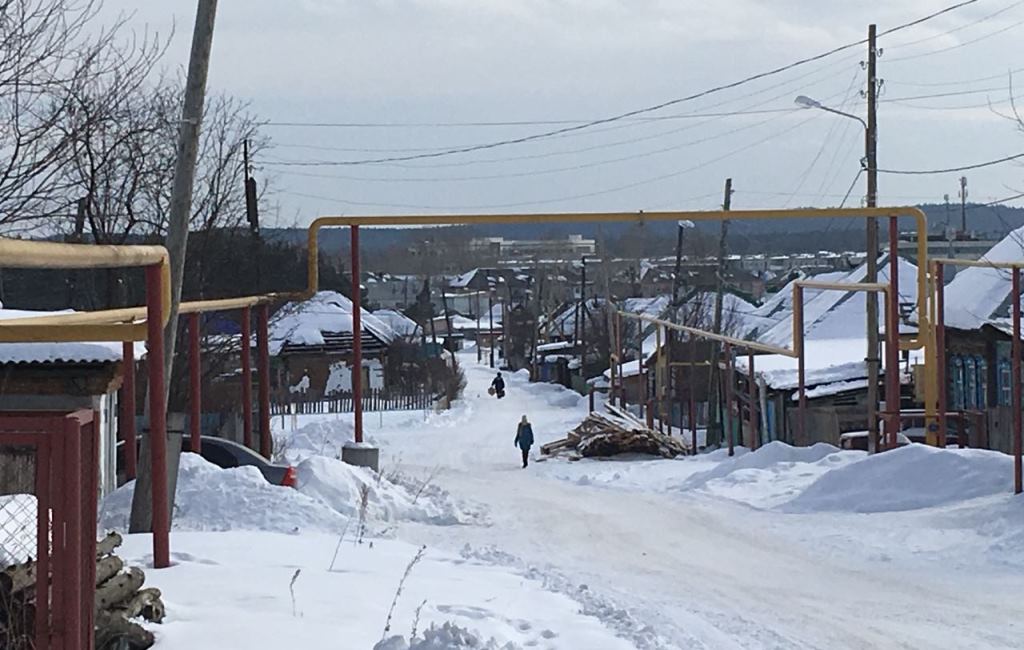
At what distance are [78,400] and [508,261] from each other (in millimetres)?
A: 161923

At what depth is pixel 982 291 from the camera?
3247 centimetres

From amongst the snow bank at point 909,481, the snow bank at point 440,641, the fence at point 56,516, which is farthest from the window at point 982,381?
the fence at point 56,516

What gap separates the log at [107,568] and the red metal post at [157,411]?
67.7 inches

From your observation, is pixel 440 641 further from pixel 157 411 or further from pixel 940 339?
pixel 940 339

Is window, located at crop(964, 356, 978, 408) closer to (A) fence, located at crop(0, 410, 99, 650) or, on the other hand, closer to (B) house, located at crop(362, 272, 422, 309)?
(A) fence, located at crop(0, 410, 99, 650)

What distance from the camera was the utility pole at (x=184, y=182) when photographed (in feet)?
31.4

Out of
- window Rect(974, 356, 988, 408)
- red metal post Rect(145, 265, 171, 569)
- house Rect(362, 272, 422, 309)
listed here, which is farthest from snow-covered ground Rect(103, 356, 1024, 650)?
house Rect(362, 272, 422, 309)

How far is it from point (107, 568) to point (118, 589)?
0.12 meters

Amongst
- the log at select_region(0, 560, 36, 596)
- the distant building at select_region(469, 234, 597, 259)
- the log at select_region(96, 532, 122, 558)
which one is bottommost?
the log at select_region(96, 532, 122, 558)

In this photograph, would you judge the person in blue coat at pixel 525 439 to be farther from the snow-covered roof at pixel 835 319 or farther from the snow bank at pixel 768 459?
the snow-covered roof at pixel 835 319

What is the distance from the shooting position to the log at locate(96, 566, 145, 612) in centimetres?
563

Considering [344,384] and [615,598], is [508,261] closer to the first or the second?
[344,384]

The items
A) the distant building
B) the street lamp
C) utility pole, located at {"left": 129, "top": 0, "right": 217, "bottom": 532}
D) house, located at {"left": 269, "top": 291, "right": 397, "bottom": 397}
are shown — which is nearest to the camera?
utility pole, located at {"left": 129, "top": 0, "right": 217, "bottom": 532}

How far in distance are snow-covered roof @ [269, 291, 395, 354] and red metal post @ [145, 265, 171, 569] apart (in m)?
43.1
